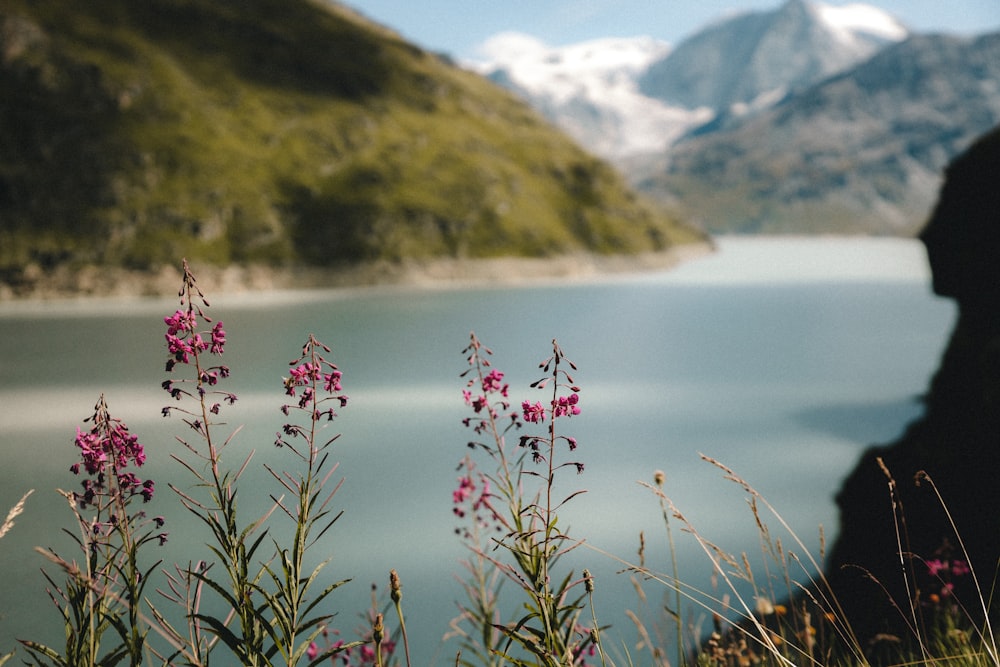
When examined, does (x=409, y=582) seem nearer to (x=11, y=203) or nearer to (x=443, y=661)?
(x=443, y=661)

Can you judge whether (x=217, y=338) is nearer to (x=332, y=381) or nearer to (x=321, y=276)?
(x=332, y=381)

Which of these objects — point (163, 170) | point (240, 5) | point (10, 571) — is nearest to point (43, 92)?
point (163, 170)

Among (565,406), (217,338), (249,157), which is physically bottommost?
(565,406)

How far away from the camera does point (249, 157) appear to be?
119375 mm

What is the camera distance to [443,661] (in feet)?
38.5

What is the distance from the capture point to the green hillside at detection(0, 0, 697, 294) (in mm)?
102188

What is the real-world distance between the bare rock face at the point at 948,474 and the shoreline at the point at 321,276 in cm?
7135

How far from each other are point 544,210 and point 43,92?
245 ft

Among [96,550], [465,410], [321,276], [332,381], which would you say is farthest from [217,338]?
[321,276]

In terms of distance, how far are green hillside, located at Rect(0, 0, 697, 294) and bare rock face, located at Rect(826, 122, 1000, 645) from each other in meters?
88.4

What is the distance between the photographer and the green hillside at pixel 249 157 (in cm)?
10219

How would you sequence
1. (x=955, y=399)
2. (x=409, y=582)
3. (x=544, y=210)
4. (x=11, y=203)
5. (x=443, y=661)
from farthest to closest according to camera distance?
(x=544, y=210) → (x=11, y=203) → (x=955, y=399) → (x=409, y=582) → (x=443, y=661)

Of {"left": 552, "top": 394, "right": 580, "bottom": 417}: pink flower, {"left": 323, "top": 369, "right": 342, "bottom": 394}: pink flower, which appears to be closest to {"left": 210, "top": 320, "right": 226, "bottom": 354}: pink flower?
{"left": 323, "top": 369, "right": 342, "bottom": 394}: pink flower

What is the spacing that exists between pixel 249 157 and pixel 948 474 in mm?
116255
